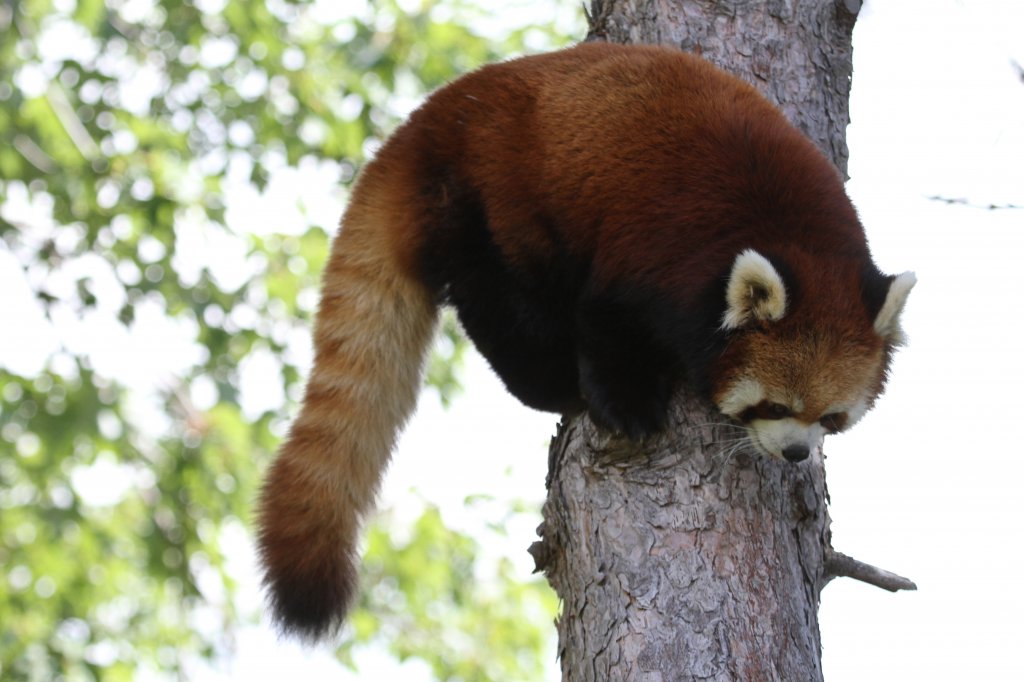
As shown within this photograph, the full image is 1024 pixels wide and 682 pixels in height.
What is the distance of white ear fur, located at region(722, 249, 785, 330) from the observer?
304 centimetres

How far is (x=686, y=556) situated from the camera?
2.86m

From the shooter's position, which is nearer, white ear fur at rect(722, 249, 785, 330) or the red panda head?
white ear fur at rect(722, 249, 785, 330)

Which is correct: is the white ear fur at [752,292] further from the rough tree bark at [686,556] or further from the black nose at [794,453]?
the black nose at [794,453]

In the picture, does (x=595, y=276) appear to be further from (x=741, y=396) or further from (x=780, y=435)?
(x=780, y=435)

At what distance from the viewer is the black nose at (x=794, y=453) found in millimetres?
3051

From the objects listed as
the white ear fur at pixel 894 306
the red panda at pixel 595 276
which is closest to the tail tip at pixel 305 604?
the red panda at pixel 595 276

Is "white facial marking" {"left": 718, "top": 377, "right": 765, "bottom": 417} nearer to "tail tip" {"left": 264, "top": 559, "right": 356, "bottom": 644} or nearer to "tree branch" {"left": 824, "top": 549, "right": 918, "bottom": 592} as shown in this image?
"tree branch" {"left": 824, "top": 549, "right": 918, "bottom": 592}

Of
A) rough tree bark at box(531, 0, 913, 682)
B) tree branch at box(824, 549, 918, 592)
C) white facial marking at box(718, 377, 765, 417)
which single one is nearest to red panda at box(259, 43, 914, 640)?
white facial marking at box(718, 377, 765, 417)

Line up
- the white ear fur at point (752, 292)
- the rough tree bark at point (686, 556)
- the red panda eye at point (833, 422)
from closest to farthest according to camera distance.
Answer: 1. the rough tree bark at point (686, 556)
2. the white ear fur at point (752, 292)
3. the red panda eye at point (833, 422)

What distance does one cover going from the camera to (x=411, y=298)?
392 centimetres

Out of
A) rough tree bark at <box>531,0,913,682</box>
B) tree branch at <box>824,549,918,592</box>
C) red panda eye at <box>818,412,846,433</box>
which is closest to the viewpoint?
rough tree bark at <box>531,0,913,682</box>

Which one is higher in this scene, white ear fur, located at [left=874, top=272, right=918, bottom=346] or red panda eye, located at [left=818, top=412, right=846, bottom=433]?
white ear fur, located at [left=874, top=272, right=918, bottom=346]

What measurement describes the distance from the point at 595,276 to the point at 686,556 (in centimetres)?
97

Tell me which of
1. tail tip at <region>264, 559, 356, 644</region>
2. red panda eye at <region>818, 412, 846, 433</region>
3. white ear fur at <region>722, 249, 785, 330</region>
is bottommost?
tail tip at <region>264, 559, 356, 644</region>
